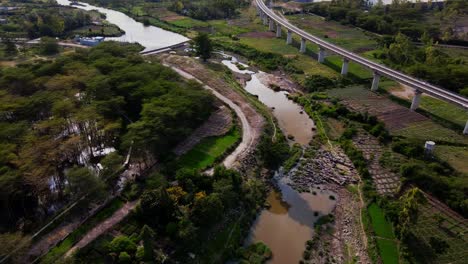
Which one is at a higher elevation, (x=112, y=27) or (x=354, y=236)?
(x=112, y=27)

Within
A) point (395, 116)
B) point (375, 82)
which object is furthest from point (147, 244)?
point (375, 82)

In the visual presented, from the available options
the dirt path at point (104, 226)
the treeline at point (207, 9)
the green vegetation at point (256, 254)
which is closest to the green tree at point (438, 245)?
the green vegetation at point (256, 254)

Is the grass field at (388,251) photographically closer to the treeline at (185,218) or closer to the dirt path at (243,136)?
the treeline at (185,218)

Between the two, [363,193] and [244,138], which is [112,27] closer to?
[244,138]

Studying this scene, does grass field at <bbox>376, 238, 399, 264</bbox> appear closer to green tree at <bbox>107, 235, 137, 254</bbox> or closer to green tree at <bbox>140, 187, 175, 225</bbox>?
green tree at <bbox>140, 187, 175, 225</bbox>

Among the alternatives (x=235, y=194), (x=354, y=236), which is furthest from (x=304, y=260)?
(x=235, y=194)

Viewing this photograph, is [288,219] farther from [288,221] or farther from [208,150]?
[208,150]
